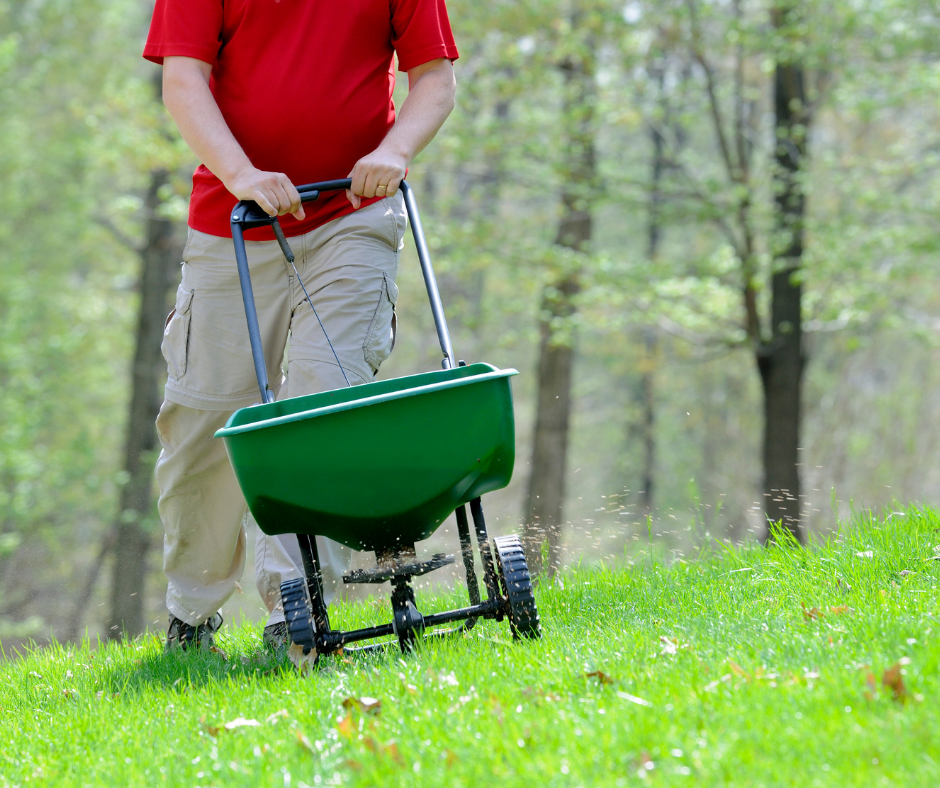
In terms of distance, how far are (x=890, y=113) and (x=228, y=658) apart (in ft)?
47.4

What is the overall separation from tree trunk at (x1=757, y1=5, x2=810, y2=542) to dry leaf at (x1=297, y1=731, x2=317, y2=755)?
24.8ft

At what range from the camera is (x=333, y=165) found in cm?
311

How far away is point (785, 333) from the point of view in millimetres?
9117

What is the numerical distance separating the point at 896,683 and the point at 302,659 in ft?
4.85

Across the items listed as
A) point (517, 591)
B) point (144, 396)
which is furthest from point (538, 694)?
point (144, 396)

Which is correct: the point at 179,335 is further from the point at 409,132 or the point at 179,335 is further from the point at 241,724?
the point at 241,724

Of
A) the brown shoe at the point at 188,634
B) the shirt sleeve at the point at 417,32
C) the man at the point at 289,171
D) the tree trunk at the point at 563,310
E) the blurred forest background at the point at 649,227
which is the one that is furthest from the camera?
the tree trunk at the point at 563,310

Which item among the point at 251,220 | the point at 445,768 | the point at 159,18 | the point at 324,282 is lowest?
the point at 445,768

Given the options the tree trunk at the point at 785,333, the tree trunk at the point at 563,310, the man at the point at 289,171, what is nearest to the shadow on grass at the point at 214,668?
the man at the point at 289,171

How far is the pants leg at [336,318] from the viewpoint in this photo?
293 centimetres

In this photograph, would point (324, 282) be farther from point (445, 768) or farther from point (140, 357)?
point (140, 357)

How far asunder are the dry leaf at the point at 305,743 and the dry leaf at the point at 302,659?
51 cm

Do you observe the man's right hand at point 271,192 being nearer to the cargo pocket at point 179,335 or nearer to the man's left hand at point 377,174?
the man's left hand at point 377,174

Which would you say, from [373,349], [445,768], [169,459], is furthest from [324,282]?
[445,768]
